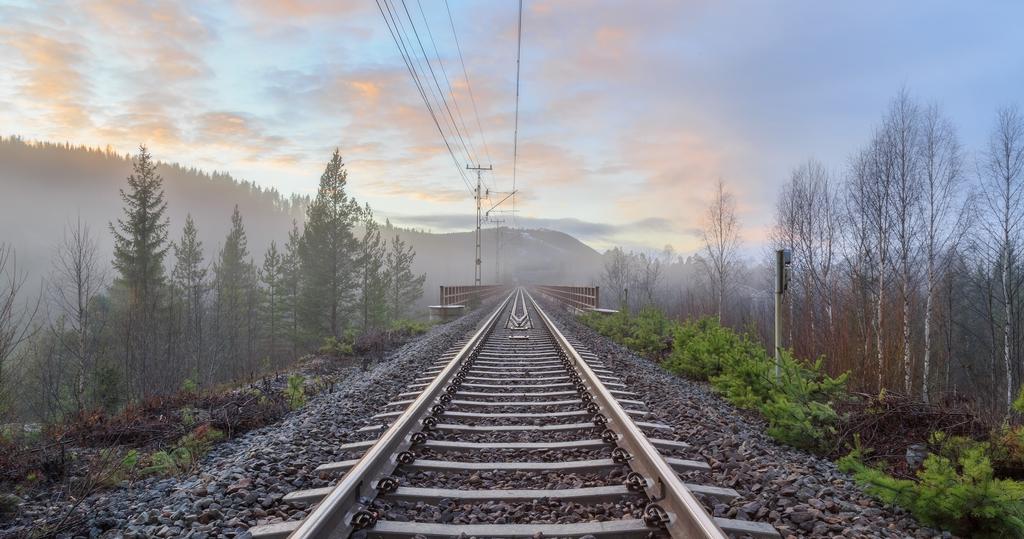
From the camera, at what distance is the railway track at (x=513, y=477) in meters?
2.86

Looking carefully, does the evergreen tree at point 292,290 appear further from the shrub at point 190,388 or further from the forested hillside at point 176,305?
the shrub at point 190,388

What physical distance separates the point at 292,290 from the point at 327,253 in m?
11.8

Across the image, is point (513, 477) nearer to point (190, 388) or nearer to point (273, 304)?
point (190, 388)

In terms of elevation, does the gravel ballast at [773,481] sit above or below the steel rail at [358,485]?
below

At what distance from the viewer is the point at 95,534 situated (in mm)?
3092

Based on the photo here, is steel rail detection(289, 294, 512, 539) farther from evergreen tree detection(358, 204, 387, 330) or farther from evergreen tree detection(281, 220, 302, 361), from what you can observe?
evergreen tree detection(358, 204, 387, 330)

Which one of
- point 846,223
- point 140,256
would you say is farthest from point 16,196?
point 846,223

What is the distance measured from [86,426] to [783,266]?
872 centimetres

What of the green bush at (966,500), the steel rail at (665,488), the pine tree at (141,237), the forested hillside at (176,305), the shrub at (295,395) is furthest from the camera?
the pine tree at (141,237)

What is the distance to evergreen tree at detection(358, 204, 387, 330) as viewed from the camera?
151 ft

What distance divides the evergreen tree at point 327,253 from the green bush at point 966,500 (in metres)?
38.7

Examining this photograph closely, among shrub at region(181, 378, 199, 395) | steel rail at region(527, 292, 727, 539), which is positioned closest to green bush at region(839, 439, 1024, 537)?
steel rail at region(527, 292, 727, 539)

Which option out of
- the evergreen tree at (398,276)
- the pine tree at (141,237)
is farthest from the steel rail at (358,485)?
the evergreen tree at (398,276)

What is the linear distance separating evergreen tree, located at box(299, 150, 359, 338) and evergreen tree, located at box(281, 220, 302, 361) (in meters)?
1.37
